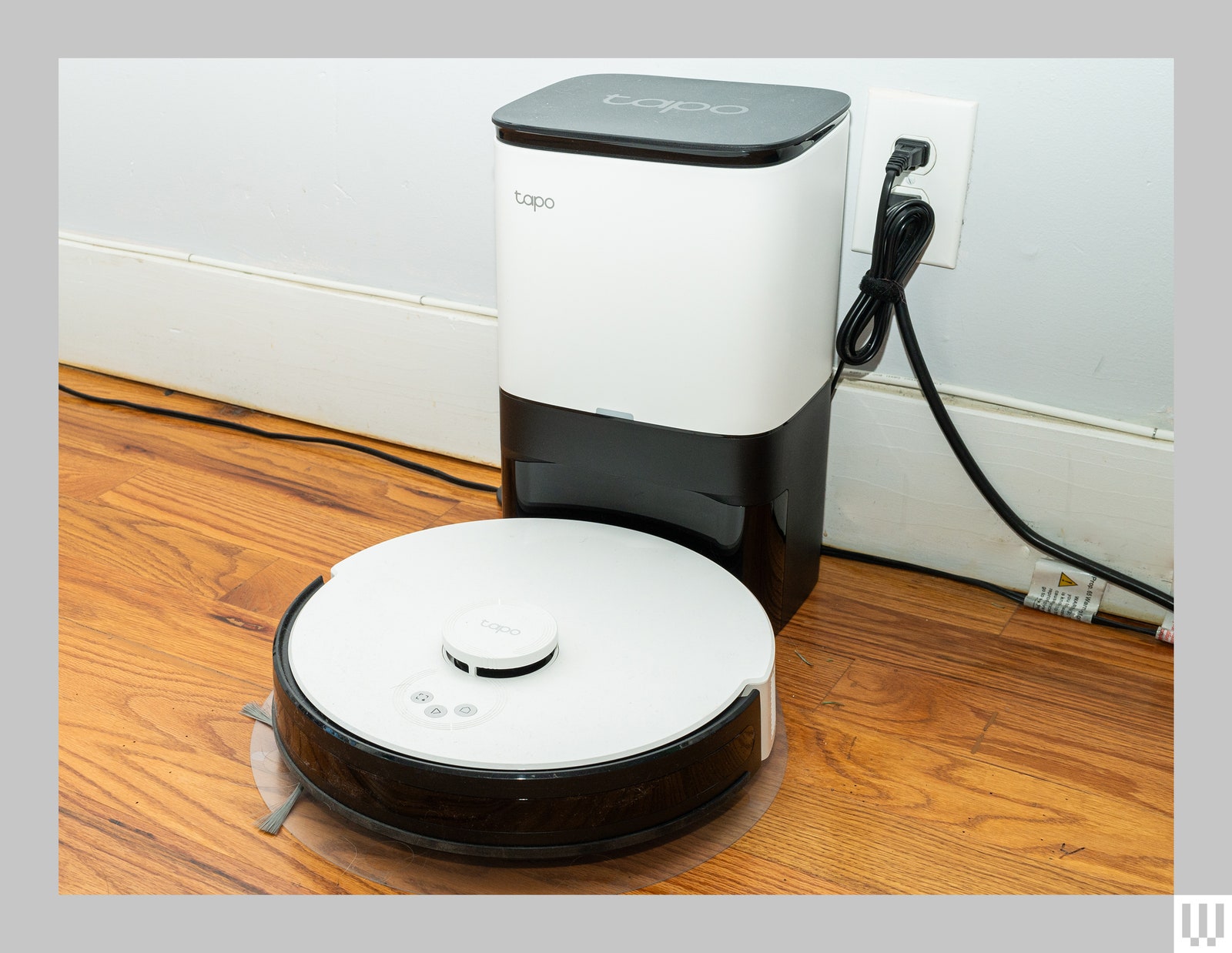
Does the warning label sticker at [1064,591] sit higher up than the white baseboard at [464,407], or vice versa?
the white baseboard at [464,407]

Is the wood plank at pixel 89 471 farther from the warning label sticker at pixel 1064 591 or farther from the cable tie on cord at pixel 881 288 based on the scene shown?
the warning label sticker at pixel 1064 591

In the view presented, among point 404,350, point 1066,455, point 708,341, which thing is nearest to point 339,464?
point 404,350

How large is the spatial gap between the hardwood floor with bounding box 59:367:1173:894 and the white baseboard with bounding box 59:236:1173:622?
5 cm

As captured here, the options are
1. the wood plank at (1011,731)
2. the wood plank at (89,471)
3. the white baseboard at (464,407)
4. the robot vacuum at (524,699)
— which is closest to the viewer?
the robot vacuum at (524,699)

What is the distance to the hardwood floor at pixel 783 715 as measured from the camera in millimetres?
685

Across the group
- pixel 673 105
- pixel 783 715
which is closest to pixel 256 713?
pixel 783 715

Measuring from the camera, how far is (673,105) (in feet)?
2.60

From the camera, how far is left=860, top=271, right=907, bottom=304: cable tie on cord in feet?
2.74

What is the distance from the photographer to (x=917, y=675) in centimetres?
86

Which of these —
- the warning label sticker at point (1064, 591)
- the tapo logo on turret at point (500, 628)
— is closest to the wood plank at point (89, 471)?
the tapo logo on turret at point (500, 628)

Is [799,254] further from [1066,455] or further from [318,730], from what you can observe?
[318,730]

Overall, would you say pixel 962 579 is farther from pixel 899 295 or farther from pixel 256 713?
pixel 256 713

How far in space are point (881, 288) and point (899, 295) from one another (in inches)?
0.7

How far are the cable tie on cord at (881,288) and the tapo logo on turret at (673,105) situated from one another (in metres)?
0.15
